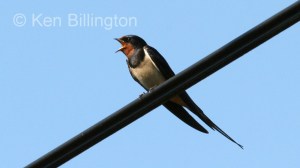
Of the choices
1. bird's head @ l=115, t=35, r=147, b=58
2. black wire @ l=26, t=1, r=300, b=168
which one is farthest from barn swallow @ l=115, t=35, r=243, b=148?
black wire @ l=26, t=1, r=300, b=168

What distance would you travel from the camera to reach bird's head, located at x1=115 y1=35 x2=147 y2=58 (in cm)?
677

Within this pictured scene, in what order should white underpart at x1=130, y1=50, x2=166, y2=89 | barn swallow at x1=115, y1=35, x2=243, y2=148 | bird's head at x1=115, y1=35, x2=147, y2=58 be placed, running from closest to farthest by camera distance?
barn swallow at x1=115, y1=35, x2=243, y2=148 → white underpart at x1=130, y1=50, x2=166, y2=89 → bird's head at x1=115, y1=35, x2=147, y2=58

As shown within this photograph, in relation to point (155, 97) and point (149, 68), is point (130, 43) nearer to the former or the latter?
point (149, 68)

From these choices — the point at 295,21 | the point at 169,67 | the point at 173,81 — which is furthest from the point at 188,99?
the point at 295,21

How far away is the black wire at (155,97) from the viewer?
288 cm

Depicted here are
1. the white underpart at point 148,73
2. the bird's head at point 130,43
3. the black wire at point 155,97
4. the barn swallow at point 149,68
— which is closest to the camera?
the black wire at point 155,97

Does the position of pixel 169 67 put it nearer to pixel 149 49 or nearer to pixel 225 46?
pixel 149 49

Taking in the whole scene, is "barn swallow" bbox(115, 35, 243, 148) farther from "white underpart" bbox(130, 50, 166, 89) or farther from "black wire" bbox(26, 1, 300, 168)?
"black wire" bbox(26, 1, 300, 168)

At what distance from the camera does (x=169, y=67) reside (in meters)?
6.55

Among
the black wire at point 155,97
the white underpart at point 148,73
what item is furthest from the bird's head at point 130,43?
the black wire at point 155,97

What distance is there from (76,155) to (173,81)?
0.53 m

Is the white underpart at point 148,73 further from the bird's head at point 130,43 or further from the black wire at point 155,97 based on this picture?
the black wire at point 155,97

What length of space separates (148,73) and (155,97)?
3271mm

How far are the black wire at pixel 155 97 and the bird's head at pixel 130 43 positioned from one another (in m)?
3.54
